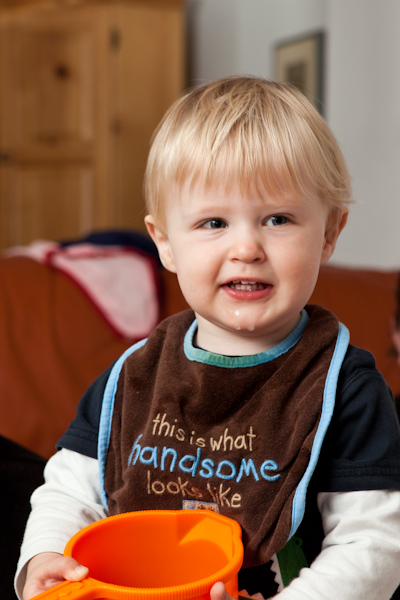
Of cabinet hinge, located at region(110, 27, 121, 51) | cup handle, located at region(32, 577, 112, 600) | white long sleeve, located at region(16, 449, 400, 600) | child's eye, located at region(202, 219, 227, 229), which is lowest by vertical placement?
white long sleeve, located at region(16, 449, 400, 600)

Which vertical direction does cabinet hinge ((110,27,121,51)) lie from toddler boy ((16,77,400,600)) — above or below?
above

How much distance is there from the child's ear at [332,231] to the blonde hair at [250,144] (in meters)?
0.01

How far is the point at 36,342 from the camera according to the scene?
1914 mm

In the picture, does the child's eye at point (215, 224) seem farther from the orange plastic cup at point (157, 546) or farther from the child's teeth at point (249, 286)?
→ the orange plastic cup at point (157, 546)

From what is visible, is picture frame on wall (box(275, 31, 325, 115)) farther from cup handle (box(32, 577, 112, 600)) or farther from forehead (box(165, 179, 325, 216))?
cup handle (box(32, 577, 112, 600))

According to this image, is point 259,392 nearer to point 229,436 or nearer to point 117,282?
point 229,436

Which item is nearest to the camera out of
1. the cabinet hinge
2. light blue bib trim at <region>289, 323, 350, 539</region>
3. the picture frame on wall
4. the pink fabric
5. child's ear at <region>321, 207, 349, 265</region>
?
light blue bib trim at <region>289, 323, 350, 539</region>

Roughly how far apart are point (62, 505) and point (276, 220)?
439 millimetres

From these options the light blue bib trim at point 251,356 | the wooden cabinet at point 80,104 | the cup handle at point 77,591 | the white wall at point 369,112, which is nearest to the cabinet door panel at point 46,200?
the wooden cabinet at point 80,104

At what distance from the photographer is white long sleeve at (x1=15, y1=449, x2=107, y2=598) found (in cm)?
79

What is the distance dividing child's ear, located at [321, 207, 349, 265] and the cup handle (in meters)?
0.45

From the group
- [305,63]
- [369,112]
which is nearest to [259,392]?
[369,112]

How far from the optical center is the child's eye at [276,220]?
741mm

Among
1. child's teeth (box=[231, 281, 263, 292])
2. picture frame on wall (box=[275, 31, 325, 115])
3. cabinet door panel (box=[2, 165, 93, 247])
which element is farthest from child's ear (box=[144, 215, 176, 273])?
cabinet door panel (box=[2, 165, 93, 247])
